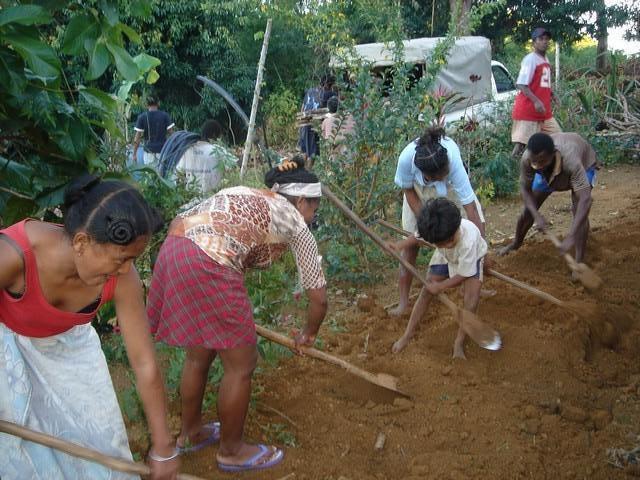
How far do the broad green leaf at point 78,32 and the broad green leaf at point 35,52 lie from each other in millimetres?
57

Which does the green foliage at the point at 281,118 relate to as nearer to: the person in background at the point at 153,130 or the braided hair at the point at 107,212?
the person in background at the point at 153,130

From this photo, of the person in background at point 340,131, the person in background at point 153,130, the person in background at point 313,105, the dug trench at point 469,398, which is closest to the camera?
the dug trench at point 469,398

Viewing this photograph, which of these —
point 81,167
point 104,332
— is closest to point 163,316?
point 81,167

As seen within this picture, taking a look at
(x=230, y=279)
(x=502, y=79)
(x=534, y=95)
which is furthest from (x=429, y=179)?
(x=502, y=79)

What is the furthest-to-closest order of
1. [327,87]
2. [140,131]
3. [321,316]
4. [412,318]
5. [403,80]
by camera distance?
1. [327,87]
2. [140,131]
3. [403,80]
4. [412,318]
5. [321,316]

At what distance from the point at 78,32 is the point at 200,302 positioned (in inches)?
43.9

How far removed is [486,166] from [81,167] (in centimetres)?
614

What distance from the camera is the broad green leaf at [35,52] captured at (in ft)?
7.05

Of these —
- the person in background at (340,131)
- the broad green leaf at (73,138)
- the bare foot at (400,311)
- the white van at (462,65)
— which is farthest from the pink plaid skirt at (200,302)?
the white van at (462,65)

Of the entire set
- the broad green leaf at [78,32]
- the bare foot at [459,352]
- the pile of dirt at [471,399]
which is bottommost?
the pile of dirt at [471,399]

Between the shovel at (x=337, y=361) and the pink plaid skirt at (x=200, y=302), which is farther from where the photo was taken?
the shovel at (x=337, y=361)

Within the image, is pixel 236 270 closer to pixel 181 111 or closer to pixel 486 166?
pixel 486 166

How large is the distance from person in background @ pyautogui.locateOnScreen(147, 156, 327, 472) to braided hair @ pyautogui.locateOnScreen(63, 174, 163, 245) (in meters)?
0.77

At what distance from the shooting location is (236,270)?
9.29 ft
